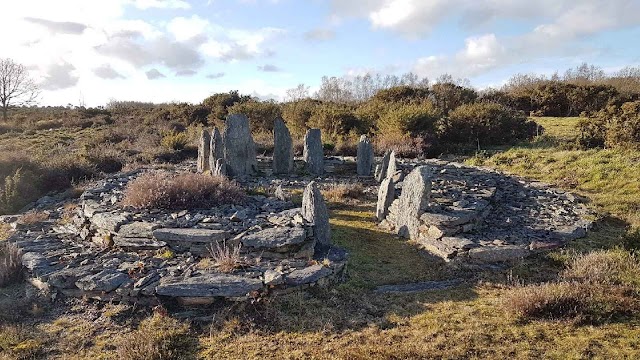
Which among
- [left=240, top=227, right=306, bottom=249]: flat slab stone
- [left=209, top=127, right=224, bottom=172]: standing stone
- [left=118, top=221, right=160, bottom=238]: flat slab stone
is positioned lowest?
[left=240, top=227, right=306, bottom=249]: flat slab stone

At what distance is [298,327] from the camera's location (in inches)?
231

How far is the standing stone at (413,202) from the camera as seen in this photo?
9.23 metres

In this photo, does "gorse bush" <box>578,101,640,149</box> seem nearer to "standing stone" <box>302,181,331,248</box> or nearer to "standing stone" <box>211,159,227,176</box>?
"standing stone" <box>302,181,331,248</box>

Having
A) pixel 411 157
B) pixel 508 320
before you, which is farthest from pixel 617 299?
pixel 411 157

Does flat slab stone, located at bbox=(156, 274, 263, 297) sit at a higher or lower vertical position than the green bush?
lower

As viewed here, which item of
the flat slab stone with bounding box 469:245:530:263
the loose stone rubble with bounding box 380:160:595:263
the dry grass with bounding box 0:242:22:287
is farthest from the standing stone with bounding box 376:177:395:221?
the dry grass with bounding box 0:242:22:287

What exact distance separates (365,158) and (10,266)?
10.0 meters

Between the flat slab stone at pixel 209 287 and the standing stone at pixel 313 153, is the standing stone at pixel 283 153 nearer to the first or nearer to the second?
the standing stone at pixel 313 153

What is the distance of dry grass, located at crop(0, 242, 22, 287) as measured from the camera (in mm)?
7315

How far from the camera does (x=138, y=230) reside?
7969 millimetres

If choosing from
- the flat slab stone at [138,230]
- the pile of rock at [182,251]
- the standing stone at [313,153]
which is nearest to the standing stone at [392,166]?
the standing stone at [313,153]

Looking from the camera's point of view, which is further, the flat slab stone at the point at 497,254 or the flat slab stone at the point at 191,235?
the flat slab stone at the point at 497,254

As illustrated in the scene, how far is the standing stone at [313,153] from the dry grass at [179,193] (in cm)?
524

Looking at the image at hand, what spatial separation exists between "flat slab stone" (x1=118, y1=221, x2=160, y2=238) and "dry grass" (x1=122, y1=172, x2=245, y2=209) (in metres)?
0.96
